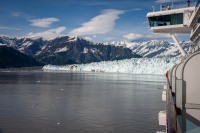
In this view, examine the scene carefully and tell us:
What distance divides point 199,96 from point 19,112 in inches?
1399

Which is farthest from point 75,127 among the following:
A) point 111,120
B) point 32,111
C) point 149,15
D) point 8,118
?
point 149,15

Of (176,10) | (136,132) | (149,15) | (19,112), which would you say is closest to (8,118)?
(19,112)

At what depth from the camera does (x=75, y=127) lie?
30656mm

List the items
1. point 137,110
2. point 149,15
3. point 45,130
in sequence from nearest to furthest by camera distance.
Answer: point 45,130
point 149,15
point 137,110

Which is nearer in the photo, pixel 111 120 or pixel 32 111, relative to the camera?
pixel 111 120

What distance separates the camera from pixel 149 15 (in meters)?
36.1

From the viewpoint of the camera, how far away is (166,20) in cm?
3500

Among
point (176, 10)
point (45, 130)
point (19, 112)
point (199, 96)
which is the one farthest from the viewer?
point (19, 112)

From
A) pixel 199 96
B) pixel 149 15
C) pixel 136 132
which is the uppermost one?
pixel 149 15

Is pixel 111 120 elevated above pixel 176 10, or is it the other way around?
pixel 176 10

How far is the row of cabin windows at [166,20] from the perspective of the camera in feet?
111

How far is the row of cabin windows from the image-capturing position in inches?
1326

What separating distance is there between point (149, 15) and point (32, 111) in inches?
806

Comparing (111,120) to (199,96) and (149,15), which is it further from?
(199,96)
